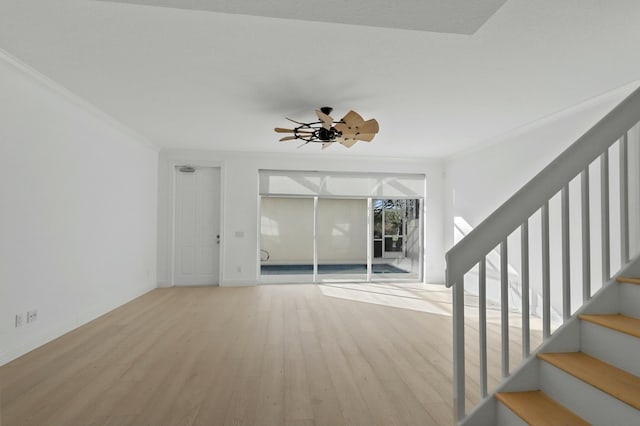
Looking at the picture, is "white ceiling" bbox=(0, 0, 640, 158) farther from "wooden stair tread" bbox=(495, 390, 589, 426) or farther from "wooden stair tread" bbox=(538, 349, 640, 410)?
"wooden stair tread" bbox=(495, 390, 589, 426)

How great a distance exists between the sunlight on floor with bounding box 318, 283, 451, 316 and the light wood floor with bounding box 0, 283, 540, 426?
25 cm

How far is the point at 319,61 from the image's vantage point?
2.83m

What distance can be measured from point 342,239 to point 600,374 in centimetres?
563

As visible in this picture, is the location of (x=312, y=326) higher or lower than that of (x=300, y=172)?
lower

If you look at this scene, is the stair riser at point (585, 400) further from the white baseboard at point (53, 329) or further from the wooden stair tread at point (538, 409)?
the white baseboard at point (53, 329)

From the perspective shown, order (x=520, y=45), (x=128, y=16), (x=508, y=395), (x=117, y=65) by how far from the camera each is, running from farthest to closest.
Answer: (x=117, y=65)
(x=520, y=45)
(x=128, y=16)
(x=508, y=395)

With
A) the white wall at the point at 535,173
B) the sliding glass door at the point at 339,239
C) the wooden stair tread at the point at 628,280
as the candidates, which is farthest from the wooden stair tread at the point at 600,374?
the sliding glass door at the point at 339,239

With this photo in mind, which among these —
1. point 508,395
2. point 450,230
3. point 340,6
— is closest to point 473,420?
point 508,395

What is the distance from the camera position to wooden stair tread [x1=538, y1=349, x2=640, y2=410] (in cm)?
135

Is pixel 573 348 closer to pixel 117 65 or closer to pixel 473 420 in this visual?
pixel 473 420

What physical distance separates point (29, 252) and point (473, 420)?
13.0ft

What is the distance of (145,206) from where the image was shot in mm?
5766

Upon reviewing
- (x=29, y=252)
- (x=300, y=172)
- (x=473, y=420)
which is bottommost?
(x=473, y=420)

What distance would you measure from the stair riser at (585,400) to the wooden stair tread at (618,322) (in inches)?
12.6
